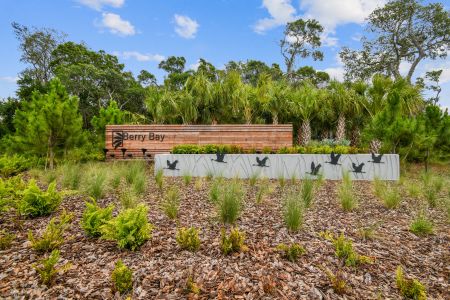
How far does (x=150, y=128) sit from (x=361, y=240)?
33.1 ft

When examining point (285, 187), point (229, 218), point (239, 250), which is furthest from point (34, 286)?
point (285, 187)

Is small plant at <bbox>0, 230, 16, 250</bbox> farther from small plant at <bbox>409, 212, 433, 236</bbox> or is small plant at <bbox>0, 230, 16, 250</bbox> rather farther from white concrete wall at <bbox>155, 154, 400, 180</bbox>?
white concrete wall at <bbox>155, 154, 400, 180</bbox>

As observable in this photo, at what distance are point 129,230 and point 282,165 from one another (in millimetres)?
6398

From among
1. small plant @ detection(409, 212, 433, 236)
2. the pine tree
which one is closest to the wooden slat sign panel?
the pine tree

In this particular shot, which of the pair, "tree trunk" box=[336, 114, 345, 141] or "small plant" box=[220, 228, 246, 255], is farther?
"tree trunk" box=[336, 114, 345, 141]

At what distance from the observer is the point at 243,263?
301cm

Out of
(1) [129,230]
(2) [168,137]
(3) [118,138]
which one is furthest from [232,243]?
(3) [118,138]

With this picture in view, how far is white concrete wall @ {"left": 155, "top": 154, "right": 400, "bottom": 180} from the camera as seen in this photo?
870 centimetres

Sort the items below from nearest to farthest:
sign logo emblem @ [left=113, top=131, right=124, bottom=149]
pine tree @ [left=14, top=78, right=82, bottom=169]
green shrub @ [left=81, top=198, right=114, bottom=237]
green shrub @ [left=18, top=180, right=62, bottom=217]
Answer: green shrub @ [left=81, top=198, right=114, bottom=237], green shrub @ [left=18, top=180, right=62, bottom=217], pine tree @ [left=14, top=78, right=82, bottom=169], sign logo emblem @ [left=113, top=131, right=124, bottom=149]

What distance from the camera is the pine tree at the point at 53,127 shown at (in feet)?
31.8

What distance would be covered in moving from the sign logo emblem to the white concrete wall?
374 centimetres

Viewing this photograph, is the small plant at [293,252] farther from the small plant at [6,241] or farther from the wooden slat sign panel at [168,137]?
the wooden slat sign panel at [168,137]

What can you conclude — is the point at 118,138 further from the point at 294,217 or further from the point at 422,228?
the point at 422,228

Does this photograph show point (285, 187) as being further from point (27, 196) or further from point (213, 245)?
point (27, 196)
